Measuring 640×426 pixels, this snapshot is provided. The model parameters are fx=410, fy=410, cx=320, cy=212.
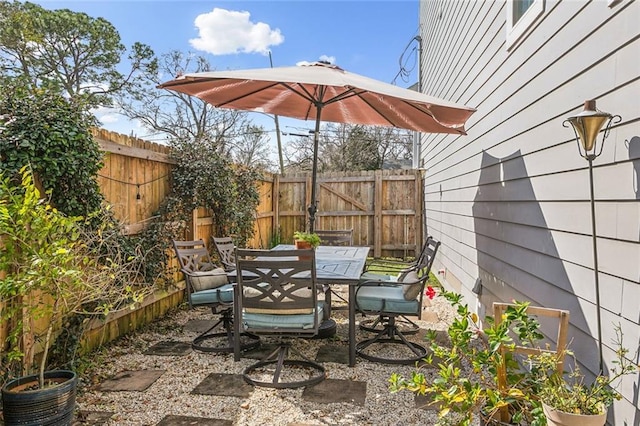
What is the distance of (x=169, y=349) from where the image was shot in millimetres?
3537

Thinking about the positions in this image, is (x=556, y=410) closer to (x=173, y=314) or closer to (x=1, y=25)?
(x=173, y=314)

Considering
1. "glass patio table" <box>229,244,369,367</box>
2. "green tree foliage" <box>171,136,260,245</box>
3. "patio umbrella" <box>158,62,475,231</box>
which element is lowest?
"glass patio table" <box>229,244,369,367</box>

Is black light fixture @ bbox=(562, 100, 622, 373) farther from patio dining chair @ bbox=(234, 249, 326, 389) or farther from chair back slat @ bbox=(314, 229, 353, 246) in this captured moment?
chair back slat @ bbox=(314, 229, 353, 246)

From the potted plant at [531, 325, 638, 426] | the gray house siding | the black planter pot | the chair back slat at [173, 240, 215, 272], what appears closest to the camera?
the potted plant at [531, 325, 638, 426]

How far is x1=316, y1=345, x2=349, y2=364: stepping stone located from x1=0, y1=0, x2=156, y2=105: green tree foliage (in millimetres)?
9972

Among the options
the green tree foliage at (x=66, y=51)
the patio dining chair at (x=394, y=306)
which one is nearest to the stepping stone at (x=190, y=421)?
the patio dining chair at (x=394, y=306)

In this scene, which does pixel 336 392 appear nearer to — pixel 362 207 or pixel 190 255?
pixel 190 255

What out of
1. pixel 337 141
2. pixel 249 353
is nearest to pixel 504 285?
pixel 249 353

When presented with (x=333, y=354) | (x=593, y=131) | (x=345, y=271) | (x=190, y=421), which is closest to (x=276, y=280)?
(x=345, y=271)

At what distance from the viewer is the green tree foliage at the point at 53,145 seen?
Answer: 2.53 m

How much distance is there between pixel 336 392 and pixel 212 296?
1363 millimetres

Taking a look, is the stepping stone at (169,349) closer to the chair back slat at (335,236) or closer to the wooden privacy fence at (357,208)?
the chair back slat at (335,236)

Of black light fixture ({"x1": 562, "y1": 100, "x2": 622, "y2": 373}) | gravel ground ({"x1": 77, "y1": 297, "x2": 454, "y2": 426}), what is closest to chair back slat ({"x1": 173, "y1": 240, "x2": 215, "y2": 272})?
gravel ground ({"x1": 77, "y1": 297, "x2": 454, "y2": 426})

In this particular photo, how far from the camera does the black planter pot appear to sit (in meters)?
2.01
